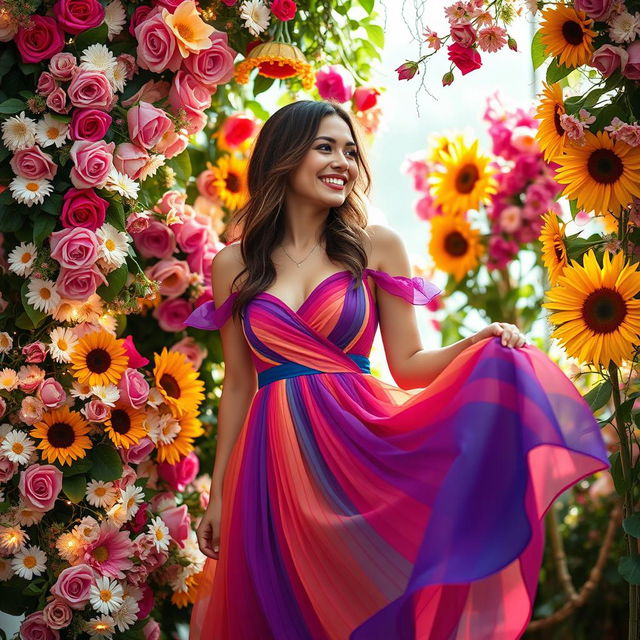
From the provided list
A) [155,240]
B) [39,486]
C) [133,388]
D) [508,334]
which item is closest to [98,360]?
[133,388]

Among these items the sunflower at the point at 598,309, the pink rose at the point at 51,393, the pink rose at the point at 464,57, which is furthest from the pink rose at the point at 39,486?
the pink rose at the point at 464,57

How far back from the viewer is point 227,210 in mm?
3020

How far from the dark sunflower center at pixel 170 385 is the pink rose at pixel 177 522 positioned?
0.30 meters

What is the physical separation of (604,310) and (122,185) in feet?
3.73

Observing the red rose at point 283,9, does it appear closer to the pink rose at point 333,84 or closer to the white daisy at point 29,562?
the pink rose at point 333,84

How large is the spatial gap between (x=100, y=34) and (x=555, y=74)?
1063 mm

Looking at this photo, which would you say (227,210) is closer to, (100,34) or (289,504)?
(100,34)

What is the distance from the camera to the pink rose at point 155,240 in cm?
261

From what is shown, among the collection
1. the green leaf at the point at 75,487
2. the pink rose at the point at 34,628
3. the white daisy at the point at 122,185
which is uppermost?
the white daisy at the point at 122,185

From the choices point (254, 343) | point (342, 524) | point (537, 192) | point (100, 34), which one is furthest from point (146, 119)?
point (537, 192)

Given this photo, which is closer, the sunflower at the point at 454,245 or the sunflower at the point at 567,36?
the sunflower at the point at 567,36

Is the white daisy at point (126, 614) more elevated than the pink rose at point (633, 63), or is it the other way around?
the pink rose at point (633, 63)

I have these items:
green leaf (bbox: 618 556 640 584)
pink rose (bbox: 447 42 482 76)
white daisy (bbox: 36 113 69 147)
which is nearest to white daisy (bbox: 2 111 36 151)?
white daisy (bbox: 36 113 69 147)

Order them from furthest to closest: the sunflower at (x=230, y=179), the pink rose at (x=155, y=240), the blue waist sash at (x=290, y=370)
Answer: the sunflower at (x=230, y=179) → the pink rose at (x=155, y=240) → the blue waist sash at (x=290, y=370)
